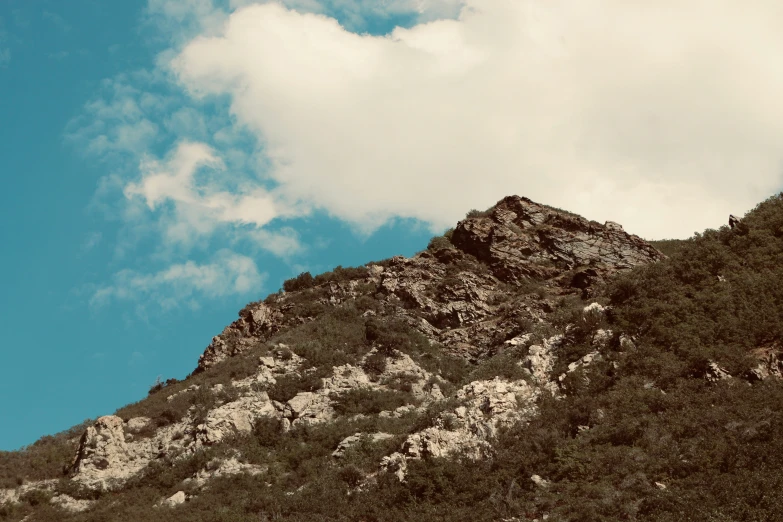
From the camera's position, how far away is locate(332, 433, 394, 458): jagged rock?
2899 centimetres

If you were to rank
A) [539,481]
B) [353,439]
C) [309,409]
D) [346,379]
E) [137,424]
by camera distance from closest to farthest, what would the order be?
[539,481]
[353,439]
[309,409]
[137,424]
[346,379]

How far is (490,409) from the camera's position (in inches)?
1093

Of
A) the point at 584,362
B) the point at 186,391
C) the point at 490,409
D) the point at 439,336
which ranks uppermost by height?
the point at 186,391

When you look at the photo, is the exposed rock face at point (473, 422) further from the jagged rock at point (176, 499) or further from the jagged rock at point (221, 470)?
the jagged rock at point (176, 499)

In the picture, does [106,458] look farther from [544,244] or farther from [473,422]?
[544,244]

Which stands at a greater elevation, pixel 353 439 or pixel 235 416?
pixel 235 416

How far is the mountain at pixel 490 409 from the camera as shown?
22.4 metres

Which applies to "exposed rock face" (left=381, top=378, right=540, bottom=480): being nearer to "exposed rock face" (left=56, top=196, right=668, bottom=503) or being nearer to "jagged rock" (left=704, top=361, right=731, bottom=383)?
"exposed rock face" (left=56, top=196, right=668, bottom=503)

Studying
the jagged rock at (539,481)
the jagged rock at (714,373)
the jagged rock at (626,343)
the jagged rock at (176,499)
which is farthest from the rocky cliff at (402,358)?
the jagged rock at (714,373)

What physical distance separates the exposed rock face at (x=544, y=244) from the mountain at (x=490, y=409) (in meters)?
0.20

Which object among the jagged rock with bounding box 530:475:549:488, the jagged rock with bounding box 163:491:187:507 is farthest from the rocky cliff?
the jagged rock with bounding box 530:475:549:488

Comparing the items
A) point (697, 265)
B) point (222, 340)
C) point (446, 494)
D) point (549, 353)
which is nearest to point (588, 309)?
point (549, 353)

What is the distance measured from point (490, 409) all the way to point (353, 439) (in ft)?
20.8

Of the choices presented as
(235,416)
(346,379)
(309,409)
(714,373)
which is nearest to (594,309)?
(714,373)
